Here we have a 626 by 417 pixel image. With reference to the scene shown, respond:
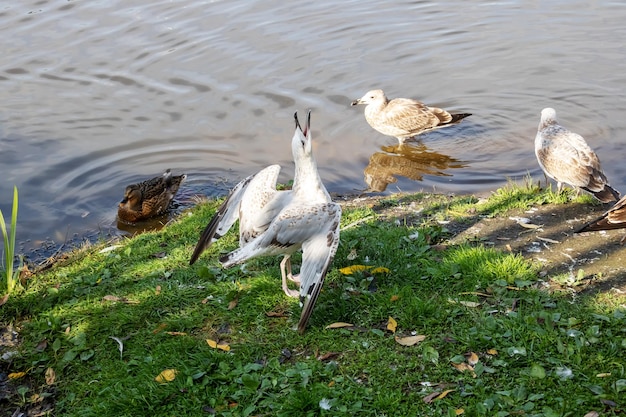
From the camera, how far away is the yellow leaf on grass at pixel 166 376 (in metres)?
4.87

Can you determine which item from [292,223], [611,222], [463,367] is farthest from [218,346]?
[611,222]

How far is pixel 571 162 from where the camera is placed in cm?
748

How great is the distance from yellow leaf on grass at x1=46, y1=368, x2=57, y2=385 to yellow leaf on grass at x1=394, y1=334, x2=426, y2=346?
2.63m

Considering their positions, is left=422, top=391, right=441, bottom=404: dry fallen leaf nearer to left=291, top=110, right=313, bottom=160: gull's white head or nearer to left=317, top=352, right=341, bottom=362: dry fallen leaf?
left=317, top=352, right=341, bottom=362: dry fallen leaf

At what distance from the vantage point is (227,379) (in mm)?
4844

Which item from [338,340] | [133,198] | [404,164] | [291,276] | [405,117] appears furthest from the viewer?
[405,117]

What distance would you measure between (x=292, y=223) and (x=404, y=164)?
5.45 metres

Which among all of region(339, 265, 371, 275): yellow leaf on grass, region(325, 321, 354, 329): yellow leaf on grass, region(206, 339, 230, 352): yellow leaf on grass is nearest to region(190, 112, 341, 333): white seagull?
region(325, 321, 354, 329): yellow leaf on grass

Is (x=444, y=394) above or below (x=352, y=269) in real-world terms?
below

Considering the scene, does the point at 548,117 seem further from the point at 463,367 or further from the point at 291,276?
the point at 463,367

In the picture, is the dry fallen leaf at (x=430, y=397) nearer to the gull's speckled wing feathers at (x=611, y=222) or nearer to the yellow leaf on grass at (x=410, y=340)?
the yellow leaf on grass at (x=410, y=340)

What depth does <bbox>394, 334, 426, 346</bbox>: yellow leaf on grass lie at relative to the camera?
495 cm

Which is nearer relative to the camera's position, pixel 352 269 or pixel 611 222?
pixel 611 222

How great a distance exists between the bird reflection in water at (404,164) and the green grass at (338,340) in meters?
3.29
